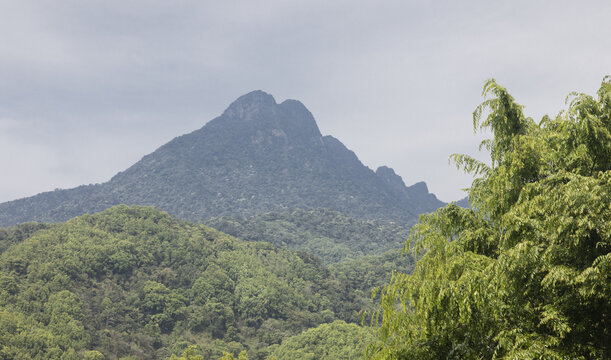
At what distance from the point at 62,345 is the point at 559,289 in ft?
194

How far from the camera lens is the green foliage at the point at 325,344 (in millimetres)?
52125

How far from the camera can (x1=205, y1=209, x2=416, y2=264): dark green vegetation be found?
522 feet

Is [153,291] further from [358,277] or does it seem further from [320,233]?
[320,233]

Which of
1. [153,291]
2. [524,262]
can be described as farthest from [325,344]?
[524,262]

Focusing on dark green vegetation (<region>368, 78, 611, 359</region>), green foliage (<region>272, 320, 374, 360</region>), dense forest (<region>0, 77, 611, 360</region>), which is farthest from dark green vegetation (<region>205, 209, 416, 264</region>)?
dark green vegetation (<region>368, 78, 611, 359</region>)

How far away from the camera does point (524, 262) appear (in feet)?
16.6

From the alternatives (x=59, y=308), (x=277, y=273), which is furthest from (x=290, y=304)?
(x=59, y=308)

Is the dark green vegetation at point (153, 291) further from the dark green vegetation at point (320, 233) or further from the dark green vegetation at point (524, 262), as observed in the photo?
the dark green vegetation at point (320, 233)

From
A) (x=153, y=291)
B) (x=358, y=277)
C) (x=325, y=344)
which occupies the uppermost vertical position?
(x=153, y=291)

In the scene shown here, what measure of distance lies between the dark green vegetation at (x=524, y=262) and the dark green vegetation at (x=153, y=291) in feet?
165

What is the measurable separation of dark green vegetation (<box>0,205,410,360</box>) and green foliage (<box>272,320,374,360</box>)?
60cm

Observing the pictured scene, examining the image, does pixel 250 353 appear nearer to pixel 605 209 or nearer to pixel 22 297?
pixel 22 297

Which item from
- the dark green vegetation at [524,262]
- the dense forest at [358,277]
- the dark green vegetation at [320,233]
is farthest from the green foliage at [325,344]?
the dark green vegetation at [320,233]

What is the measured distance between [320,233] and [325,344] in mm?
125281
